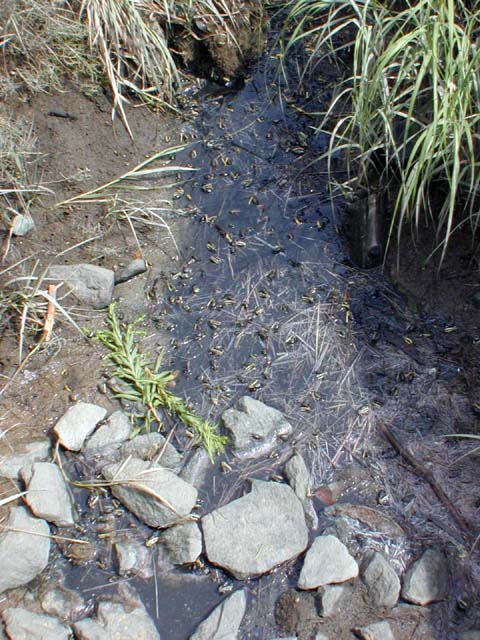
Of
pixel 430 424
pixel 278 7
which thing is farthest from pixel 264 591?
pixel 278 7

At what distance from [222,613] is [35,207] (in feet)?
6.44

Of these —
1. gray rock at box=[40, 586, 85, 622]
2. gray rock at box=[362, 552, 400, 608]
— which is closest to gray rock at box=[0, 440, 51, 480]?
gray rock at box=[40, 586, 85, 622]

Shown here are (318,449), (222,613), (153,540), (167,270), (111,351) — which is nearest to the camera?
(222,613)

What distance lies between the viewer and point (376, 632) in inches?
86.6

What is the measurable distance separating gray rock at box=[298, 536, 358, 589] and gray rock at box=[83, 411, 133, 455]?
81cm

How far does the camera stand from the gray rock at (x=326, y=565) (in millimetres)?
2316

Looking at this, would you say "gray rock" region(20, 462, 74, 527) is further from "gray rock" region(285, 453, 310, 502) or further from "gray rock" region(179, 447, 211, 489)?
"gray rock" region(285, 453, 310, 502)

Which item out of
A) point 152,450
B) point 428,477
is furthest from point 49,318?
point 428,477

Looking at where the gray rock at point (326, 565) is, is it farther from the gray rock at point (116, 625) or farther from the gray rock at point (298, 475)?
the gray rock at point (116, 625)

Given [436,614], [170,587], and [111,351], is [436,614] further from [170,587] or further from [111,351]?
[111,351]

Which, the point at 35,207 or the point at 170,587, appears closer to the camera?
the point at 170,587

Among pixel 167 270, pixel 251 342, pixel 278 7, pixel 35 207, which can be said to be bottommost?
pixel 251 342

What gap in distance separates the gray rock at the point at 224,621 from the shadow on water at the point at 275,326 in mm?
40

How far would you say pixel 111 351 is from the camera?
2914mm
